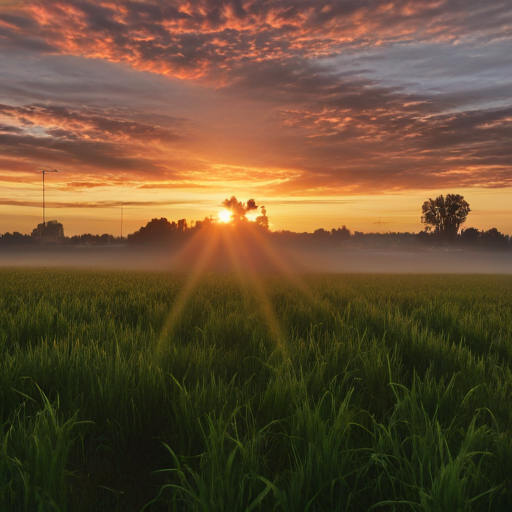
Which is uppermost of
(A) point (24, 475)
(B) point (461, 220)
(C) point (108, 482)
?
(B) point (461, 220)

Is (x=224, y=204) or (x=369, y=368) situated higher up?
(x=224, y=204)

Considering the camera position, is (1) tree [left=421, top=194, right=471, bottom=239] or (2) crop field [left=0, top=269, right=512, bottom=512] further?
(1) tree [left=421, top=194, right=471, bottom=239]

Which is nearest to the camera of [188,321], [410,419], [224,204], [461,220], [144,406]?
[410,419]

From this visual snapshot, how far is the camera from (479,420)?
2.64 m

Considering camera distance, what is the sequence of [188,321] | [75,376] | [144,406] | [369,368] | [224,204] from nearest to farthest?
[144,406] → [75,376] → [369,368] → [188,321] → [224,204]

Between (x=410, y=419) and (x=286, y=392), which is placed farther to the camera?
(x=286, y=392)

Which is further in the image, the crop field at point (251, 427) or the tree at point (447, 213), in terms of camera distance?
the tree at point (447, 213)

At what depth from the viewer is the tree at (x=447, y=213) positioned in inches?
5044

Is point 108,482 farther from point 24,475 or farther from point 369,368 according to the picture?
point 369,368

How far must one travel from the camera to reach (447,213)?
130m

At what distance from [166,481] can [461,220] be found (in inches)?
5607

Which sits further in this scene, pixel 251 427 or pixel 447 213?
pixel 447 213

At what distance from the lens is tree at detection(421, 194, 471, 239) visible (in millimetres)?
128125

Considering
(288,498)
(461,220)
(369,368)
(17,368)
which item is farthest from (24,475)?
(461,220)
